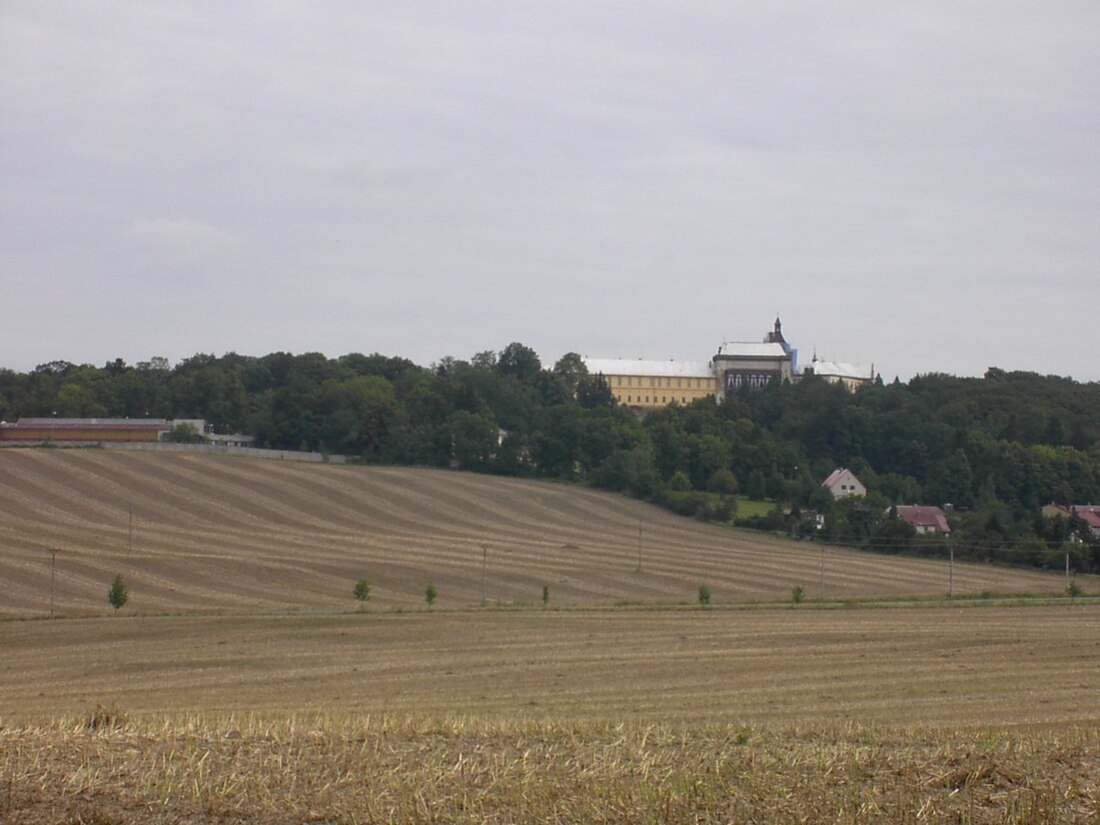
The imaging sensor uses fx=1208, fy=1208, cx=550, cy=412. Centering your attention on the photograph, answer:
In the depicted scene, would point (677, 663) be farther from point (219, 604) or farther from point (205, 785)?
point (219, 604)

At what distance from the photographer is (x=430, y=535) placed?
7706 cm

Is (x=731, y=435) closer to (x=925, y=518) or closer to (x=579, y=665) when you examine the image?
(x=925, y=518)

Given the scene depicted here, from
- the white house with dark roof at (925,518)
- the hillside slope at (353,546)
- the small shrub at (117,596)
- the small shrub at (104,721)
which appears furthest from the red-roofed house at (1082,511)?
the small shrub at (104,721)

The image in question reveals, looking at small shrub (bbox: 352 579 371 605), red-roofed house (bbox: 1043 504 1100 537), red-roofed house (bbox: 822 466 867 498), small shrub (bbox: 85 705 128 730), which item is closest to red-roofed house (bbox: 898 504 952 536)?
red-roofed house (bbox: 1043 504 1100 537)

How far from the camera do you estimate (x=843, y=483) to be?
112 m

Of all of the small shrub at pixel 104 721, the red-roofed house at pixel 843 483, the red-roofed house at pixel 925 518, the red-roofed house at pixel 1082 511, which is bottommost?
the red-roofed house at pixel 925 518

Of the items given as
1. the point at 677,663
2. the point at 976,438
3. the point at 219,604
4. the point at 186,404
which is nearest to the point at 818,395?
the point at 976,438

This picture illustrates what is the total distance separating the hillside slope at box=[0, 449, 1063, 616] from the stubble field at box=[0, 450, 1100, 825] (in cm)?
33

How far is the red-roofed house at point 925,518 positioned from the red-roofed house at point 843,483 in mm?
10268

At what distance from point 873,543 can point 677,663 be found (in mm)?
56324

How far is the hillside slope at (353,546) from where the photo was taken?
54.9 metres

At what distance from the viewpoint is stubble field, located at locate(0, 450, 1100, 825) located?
10320 millimetres

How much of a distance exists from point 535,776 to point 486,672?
57.9 feet

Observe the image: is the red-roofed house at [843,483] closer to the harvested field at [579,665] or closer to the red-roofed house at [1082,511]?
the red-roofed house at [1082,511]
